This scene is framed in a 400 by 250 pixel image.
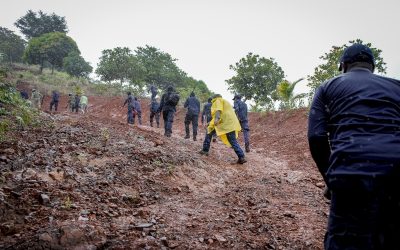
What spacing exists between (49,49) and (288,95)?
3087 centimetres

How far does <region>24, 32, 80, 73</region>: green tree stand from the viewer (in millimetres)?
35688

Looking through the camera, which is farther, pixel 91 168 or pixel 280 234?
pixel 91 168

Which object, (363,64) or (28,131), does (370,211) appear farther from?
(28,131)

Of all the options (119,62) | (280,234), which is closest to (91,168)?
(280,234)

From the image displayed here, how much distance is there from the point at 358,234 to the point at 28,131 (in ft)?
19.4

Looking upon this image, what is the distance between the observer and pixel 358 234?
1.66m

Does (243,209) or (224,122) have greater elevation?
(224,122)

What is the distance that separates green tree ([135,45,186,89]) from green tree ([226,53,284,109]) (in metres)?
13.2

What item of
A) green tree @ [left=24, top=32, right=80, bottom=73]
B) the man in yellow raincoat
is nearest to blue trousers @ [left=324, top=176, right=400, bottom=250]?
the man in yellow raincoat

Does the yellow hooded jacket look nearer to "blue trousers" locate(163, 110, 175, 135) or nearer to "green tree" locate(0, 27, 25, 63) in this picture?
"blue trousers" locate(163, 110, 175, 135)

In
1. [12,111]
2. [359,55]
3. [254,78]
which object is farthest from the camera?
[254,78]

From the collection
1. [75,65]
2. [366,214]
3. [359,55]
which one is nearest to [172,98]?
[359,55]

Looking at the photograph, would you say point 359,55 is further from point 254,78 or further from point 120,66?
point 120,66

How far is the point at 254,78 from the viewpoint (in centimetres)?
2553
